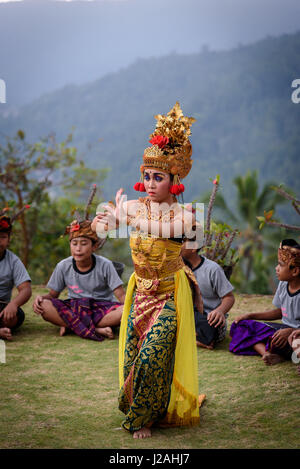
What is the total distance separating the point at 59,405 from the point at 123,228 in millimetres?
1386

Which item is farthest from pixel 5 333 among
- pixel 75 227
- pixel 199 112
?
pixel 199 112

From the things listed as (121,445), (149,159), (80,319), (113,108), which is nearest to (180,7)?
(113,108)

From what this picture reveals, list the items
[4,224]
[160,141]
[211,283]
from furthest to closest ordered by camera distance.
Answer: [4,224] → [211,283] → [160,141]

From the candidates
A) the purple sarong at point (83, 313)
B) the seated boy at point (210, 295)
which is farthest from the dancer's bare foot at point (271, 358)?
the purple sarong at point (83, 313)

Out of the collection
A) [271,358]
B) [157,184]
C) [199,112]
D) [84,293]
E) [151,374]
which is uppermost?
[199,112]

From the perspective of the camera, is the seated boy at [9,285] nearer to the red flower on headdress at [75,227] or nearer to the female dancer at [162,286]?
the red flower on headdress at [75,227]

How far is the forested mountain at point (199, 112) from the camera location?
18859 mm

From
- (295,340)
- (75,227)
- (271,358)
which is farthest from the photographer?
(75,227)

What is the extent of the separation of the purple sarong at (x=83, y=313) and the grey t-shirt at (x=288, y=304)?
1692 mm

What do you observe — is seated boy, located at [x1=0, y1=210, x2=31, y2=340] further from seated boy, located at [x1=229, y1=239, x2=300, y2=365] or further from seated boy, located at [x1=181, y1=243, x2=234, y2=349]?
seated boy, located at [x1=229, y1=239, x2=300, y2=365]

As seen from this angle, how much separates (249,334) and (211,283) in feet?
1.99

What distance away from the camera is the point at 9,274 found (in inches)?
218

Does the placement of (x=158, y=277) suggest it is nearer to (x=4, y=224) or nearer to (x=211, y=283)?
(x=211, y=283)

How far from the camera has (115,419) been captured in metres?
3.59
